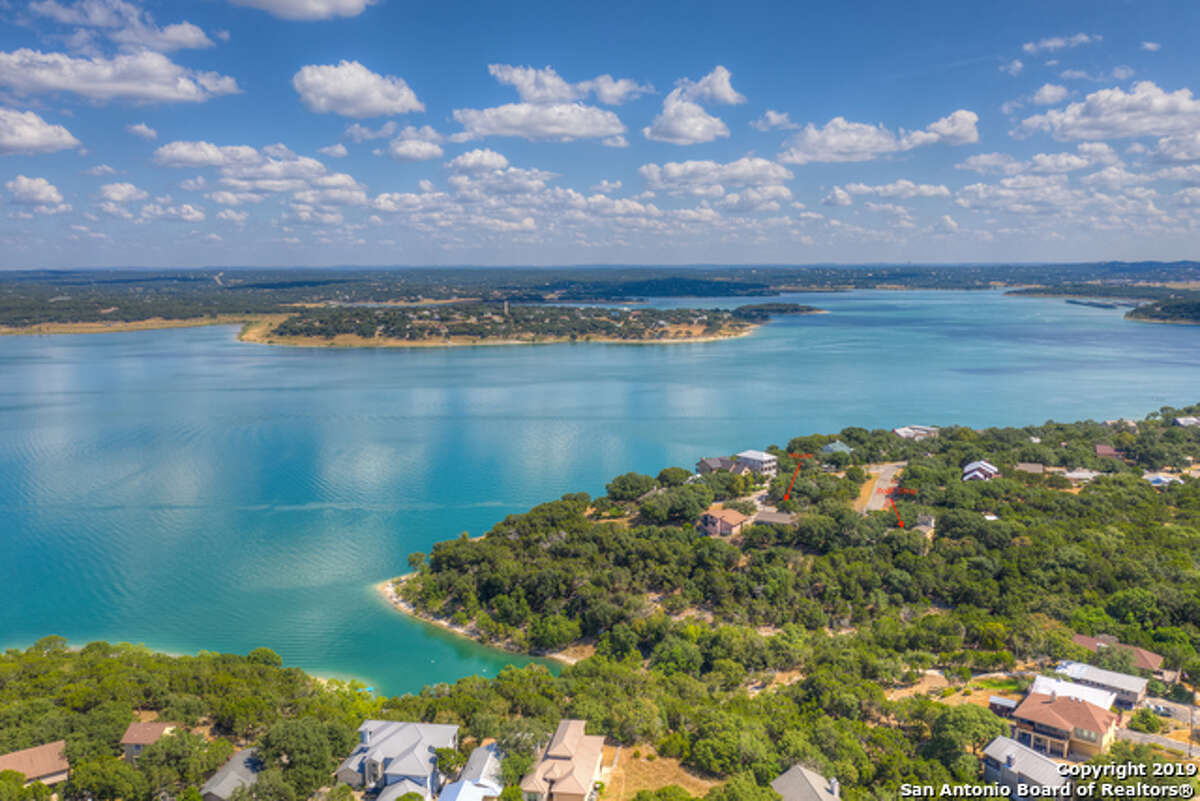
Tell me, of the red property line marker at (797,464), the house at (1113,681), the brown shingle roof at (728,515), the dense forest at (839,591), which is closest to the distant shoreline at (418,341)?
the red property line marker at (797,464)

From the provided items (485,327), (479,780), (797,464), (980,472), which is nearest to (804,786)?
(479,780)

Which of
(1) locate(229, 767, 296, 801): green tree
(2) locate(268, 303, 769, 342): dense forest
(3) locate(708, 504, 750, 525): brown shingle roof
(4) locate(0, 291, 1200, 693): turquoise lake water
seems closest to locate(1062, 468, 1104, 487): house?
(4) locate(0, 291, 1200, 693): turquoise lake water

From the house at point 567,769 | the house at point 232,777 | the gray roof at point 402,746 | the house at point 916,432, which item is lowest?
the house at point 232,777

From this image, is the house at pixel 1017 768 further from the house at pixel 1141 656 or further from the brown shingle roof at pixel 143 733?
the brown shingle roof at pixel 143 733

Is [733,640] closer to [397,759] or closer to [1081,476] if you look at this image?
[397,759]

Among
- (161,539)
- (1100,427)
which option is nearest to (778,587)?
(161,539)

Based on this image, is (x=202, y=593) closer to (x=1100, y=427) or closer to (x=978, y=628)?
(x=978, y=628)

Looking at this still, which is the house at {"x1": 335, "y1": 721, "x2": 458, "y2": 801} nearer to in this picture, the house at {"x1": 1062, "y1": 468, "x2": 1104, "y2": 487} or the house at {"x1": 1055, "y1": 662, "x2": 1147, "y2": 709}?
the house at {"x1": 1055, "y1": 662, "x2": 1147, "y2": 709}
